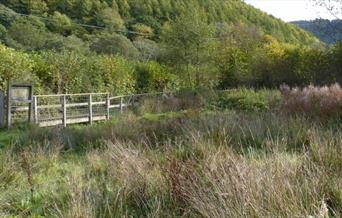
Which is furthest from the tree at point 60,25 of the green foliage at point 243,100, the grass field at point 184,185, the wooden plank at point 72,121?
the grass field at point 184,185

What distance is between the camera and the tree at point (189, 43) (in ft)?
93.6

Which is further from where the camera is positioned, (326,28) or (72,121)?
(326,28)

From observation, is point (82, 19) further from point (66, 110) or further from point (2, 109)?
point (2, 109)

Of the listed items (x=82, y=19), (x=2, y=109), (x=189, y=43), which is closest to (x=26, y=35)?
(x=82, y=19)

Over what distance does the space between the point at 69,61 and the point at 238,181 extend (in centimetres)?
1770

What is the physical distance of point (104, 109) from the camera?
18.1 m

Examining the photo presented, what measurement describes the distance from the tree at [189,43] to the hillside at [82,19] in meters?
10.8

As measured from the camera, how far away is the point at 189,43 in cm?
2862

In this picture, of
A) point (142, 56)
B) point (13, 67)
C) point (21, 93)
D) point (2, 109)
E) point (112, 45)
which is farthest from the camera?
point (142, 56)

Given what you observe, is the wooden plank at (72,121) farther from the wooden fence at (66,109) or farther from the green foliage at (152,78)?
the green foliage at (152,78)

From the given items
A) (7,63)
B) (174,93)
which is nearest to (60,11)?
(174,93)

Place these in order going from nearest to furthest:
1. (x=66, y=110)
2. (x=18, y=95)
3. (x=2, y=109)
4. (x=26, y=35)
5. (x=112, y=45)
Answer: (x=2, y=109) → (x=18, y=95) → (x=66, y=110) → (x=26, y=35) → (x=112, y=45)

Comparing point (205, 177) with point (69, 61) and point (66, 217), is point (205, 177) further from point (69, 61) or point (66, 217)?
point (69, 61)

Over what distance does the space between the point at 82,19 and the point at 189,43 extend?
3573 centimetres
